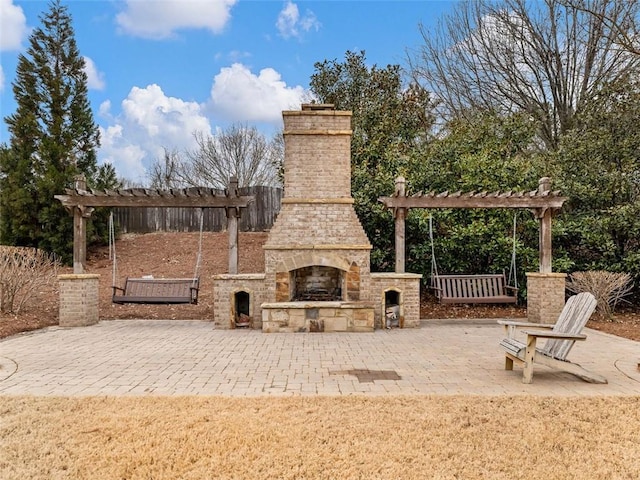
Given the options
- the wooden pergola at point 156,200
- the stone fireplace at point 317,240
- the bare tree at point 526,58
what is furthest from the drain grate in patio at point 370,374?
the bare tree at point 526,58

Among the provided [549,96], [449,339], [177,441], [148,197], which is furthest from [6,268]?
[549,96]

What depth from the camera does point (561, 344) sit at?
489cm

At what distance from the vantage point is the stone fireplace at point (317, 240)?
27.1 feet

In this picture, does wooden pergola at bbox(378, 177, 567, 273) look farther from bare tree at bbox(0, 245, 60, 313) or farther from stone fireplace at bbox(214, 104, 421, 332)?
Answer: bare tree at bbox(0, 245, 60, 313)

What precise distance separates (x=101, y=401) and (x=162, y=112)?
1566 centimetres

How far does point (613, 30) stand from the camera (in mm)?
12047

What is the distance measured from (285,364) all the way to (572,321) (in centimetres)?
342

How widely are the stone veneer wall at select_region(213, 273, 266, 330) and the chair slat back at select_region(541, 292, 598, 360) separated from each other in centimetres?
507

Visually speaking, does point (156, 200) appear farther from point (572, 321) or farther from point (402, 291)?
point (572, 321)

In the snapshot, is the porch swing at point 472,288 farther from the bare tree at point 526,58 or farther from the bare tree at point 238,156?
the bare tree at point 238,156

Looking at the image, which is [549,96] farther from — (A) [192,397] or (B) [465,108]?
(A) [192,397]

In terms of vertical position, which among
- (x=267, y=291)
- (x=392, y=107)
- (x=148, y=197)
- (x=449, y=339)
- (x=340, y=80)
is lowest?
(x=449, y=339)

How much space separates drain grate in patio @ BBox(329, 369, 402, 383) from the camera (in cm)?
477

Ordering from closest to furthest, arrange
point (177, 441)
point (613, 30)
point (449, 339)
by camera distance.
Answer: point (177, 441)
point (449, 339)
point (613, 30)
